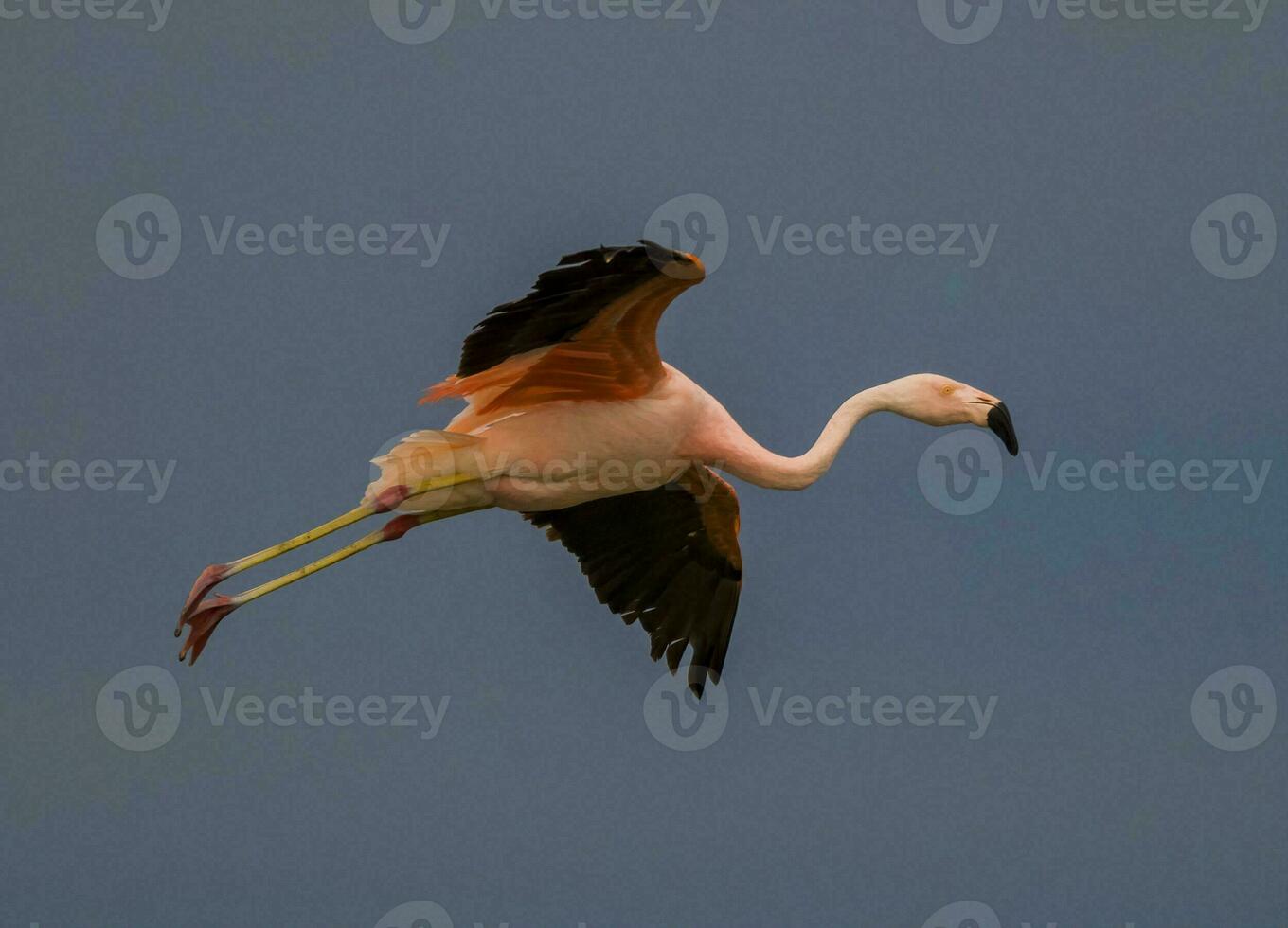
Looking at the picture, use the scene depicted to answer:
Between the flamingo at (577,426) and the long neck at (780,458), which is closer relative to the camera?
the flamingo at (577,426)

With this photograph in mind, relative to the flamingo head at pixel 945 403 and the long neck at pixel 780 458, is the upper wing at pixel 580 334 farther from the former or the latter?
the flamingo head at pixel 945 403

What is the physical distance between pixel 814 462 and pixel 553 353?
85.2 inches

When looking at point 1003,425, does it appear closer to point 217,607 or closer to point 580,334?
point 580,334

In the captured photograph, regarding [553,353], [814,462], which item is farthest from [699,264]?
[814,462]

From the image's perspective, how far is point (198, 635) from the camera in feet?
51.1

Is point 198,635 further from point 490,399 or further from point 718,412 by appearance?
point 718,412

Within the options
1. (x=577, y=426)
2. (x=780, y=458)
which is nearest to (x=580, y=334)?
(x=577, y=426)

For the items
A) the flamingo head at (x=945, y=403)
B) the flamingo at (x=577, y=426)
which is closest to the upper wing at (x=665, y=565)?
the flamingo at (x=577, y=426)

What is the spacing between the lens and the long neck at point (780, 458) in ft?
52.1

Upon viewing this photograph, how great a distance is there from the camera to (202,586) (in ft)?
50.6

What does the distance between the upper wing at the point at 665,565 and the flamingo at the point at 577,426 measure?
0.78ft

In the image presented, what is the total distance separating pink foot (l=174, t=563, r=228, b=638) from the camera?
15.4 metres

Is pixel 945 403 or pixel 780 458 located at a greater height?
pixel 945 403

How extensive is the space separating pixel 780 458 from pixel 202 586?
4.08m
